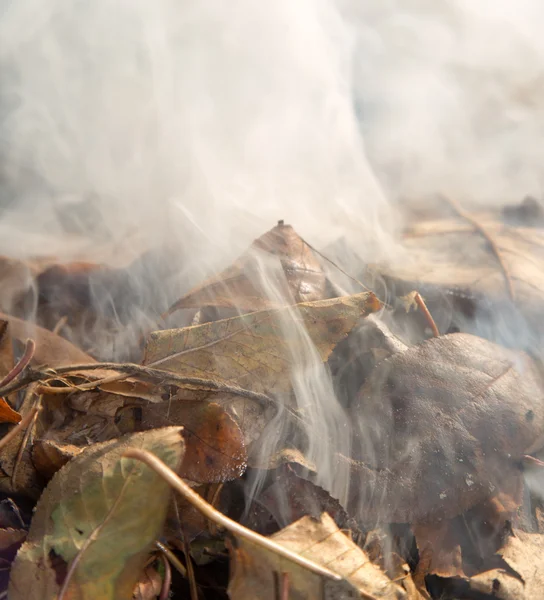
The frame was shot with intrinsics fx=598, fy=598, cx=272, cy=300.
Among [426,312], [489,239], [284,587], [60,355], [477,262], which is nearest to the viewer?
[284,587]

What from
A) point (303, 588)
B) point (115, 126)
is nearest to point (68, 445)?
point (303, 588)

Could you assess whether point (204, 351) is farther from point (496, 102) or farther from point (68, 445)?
point (496, 102)

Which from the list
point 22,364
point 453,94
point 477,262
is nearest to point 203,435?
point 22,364

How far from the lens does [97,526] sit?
0.86 m

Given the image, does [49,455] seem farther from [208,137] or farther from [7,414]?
[208,137]

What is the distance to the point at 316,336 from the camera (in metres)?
1.15

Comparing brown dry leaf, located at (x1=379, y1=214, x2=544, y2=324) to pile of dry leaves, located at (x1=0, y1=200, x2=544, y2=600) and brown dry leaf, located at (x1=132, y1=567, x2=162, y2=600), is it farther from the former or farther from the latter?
brown dry leaf, located at (x1=132, y1=567, x2=162, y2=600)

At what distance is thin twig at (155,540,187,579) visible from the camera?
0.91 meters

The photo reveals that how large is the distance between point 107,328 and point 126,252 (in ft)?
1.22

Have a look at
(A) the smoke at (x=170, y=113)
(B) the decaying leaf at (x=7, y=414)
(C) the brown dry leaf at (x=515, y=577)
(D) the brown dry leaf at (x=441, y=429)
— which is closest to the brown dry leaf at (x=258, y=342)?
(D) the brown dry leaf at (x=441, y=429)

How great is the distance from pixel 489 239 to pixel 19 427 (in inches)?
56.7

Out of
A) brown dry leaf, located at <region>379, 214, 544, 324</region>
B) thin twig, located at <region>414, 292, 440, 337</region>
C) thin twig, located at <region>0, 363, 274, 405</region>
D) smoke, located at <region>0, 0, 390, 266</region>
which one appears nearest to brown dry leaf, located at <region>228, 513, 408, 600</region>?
thin twig, located at <region>0, 363, 274, 405</region>

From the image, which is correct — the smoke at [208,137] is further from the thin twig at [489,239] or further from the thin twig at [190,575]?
the thin twig at [190,575]

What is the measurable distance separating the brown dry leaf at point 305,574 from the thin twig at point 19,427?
405mm
